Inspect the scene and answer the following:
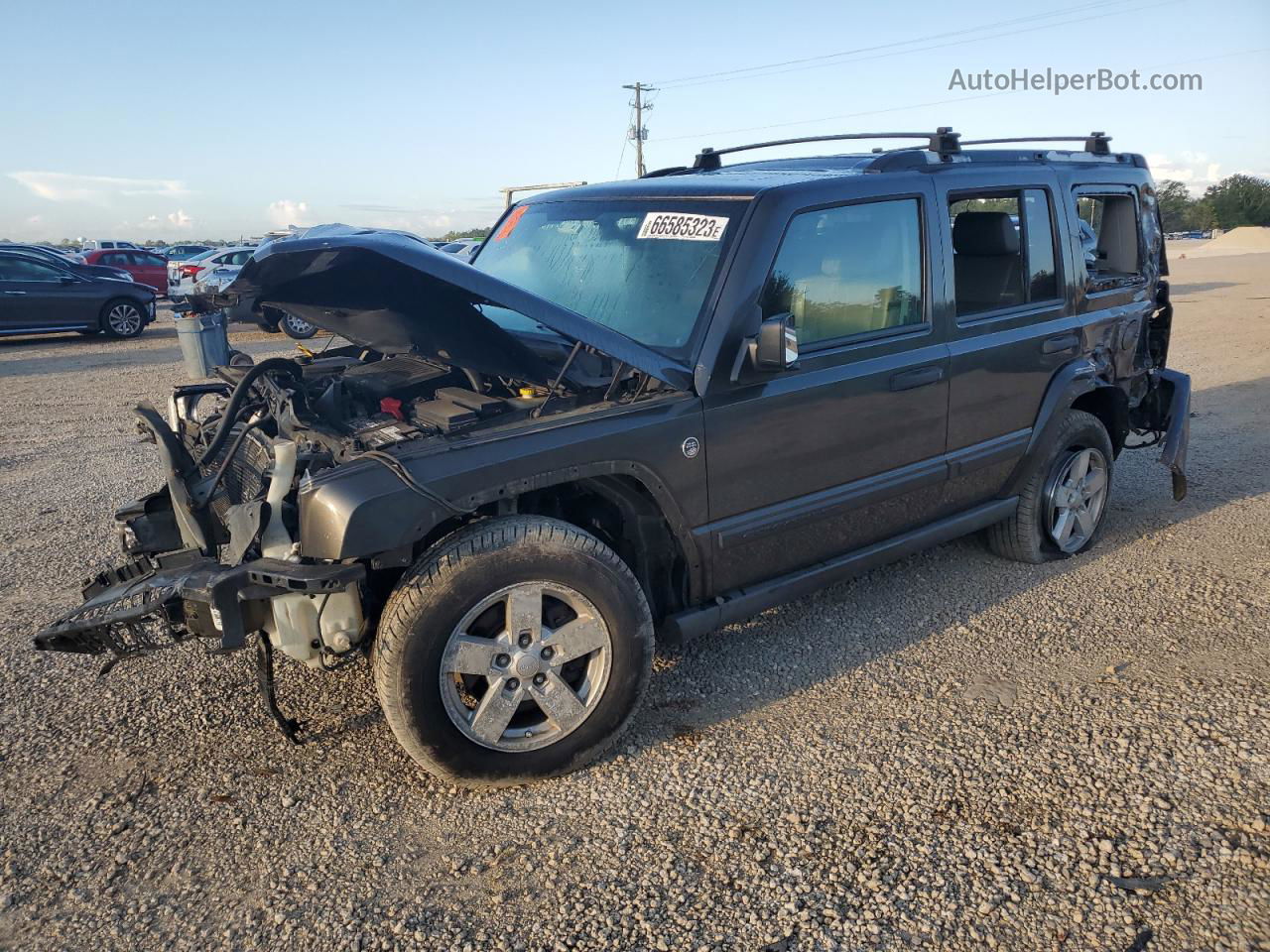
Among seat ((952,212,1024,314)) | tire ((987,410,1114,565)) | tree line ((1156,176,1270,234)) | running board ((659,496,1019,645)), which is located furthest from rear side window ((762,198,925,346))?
tree line ((1156,176,1270,234))

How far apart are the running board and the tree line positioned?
57.8m

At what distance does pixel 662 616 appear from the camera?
342 centimetres

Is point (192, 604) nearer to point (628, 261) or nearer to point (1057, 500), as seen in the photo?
point (628, 261)

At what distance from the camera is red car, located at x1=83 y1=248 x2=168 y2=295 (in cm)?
2370

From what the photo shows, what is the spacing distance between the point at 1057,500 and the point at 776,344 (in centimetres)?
245

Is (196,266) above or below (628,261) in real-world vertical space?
above

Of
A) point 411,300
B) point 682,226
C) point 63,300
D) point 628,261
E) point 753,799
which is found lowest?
point 753,799

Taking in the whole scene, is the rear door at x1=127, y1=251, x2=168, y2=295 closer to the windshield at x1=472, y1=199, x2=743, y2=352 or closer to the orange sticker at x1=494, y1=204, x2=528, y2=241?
the orange sticker at x1=494, y1=204, x2=528, y2=241

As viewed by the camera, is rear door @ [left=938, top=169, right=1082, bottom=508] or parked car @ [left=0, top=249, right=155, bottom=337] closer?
rear door @ [left=938, top=169, right=1082, bottom=508]

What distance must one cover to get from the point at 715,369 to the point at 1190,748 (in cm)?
207

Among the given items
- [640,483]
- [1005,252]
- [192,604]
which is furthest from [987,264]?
[192,604]

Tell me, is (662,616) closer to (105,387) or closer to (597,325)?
(597,325)

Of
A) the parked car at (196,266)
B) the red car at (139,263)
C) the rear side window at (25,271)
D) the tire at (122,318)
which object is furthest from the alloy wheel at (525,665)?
the red car at (139,263)

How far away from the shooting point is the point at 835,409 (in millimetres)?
3486
